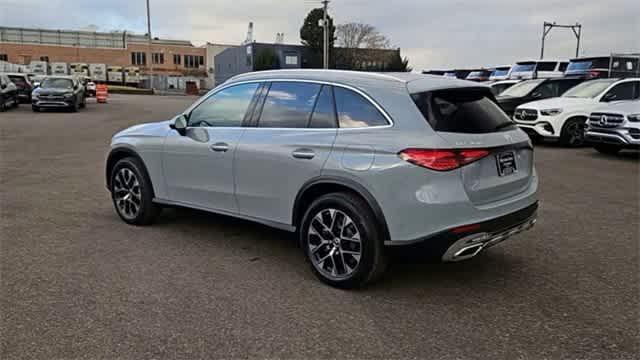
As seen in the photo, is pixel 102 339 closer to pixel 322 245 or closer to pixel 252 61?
pixel 322 245

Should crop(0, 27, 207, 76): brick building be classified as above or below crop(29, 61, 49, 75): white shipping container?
above

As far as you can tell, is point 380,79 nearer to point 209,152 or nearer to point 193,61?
point 209,152

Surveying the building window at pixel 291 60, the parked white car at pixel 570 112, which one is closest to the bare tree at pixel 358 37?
the building window at pixel 291 60

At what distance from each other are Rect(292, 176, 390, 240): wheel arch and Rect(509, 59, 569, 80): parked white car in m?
24.8

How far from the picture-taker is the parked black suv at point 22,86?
92.8ft

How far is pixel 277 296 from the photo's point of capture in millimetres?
4035

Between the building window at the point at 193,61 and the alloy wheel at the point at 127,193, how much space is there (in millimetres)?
95087

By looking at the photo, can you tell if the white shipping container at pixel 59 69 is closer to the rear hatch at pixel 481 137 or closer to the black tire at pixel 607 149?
the black tire at pixel 607 149

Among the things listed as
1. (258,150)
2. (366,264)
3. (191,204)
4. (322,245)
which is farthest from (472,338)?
(191,204)

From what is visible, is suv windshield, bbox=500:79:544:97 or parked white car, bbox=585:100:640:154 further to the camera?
suv windshield, bbox=500:79:544:97

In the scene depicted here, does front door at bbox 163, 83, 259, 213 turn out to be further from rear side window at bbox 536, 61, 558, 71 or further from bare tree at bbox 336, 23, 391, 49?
bare tree at bbox 336, 23, 391, 49

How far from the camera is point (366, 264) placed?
396cm

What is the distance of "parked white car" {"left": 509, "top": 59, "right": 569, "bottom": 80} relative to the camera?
26.7 meters

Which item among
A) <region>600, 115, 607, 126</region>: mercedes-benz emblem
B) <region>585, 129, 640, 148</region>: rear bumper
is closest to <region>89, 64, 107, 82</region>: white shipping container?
<region>585, 129, 640, 148</region>: rear bumper
